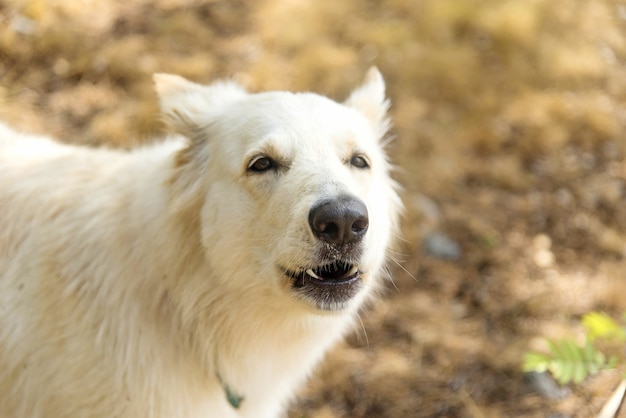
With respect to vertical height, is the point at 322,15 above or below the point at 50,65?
above

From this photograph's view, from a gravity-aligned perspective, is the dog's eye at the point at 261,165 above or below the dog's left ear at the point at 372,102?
below

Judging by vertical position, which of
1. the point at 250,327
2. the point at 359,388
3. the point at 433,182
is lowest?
the point at 359,388

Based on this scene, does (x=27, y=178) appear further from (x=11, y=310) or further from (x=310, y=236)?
(x=310, y=236)

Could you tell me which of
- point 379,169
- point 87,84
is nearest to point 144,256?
point 379,169

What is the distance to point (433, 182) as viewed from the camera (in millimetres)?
5273

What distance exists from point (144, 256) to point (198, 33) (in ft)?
12.8

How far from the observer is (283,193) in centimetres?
229

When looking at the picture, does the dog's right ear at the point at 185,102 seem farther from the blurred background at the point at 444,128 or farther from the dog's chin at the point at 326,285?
the blurred background at the point at 444,128

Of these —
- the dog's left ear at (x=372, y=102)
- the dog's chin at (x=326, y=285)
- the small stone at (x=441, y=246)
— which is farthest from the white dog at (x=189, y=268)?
the small stone at (x=441, y=246)

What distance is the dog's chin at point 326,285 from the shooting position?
226 centimetres

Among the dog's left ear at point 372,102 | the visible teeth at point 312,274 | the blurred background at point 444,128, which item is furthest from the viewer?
the blurred background at point 444,128

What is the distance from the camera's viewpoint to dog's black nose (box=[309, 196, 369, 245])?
2068 millimetres

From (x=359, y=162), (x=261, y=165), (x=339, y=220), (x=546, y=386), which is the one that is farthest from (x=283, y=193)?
(x=546, y=386)

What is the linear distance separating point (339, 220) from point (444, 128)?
12.9 ft
